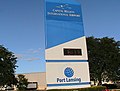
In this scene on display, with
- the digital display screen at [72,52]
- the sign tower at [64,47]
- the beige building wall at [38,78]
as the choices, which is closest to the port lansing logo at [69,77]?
the sign tower at [64,47]

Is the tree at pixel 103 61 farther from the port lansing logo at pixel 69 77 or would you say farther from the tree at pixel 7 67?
the port lansing logo at pixel 69 77

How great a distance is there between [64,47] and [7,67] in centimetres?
3315

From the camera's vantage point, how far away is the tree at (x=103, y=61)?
59688 mm

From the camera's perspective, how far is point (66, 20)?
103 ft

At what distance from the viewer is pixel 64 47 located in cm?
3053

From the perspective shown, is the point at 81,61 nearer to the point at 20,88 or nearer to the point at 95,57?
the point at 95,57

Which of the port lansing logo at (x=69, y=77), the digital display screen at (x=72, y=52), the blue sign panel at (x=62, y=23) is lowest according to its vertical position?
the port lansing logo at (x=69, y=77)

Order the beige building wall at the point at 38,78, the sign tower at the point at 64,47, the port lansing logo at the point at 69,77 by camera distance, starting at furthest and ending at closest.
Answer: the beige building wall at the point at 38,78
the port lansing logo at the point at 69,77
the sign tower at the point at 64,47

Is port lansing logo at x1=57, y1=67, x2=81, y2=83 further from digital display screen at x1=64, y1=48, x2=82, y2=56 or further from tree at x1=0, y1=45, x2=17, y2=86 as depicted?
tree at x1=0, y1=45, x2=17, y2=86

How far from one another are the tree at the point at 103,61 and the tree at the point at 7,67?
1847 cm

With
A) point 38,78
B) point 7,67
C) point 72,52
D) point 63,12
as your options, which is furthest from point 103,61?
point 38,78

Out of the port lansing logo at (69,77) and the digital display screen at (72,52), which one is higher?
the digital display screen at (72,52)

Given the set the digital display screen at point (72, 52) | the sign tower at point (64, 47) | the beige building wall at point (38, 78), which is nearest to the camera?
the sign tower at point (64, 47)

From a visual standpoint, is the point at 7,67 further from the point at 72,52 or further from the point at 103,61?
the point at 72,52
